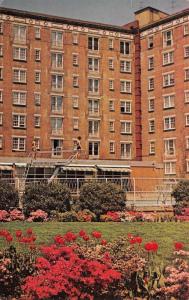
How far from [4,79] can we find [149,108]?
17854mm

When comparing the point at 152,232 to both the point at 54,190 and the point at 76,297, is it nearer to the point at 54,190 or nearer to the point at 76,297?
the point at 54,190

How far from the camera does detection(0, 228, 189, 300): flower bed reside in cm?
700

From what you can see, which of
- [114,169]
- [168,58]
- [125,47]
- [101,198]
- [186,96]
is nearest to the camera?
[101,198]

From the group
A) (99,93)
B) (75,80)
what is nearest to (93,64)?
(75,80)

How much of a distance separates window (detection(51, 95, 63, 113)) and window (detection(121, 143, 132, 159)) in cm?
906

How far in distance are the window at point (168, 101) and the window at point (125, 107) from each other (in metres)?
4.99

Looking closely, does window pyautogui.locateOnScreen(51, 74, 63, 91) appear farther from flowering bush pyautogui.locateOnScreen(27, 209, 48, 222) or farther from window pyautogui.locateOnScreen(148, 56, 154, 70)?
flowering bush pyautogui.locateOnScreen(27, 209, 48, 222)

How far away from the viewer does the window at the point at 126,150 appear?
60250 mm

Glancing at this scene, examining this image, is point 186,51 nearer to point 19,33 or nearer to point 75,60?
point 75,60

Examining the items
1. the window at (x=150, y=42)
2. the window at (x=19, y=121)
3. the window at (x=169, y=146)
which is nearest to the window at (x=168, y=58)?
the window at (x=150, y=42)

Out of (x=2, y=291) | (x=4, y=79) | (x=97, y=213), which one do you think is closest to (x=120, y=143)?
(x=4, y=79)

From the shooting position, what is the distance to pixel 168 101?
58.0 metres

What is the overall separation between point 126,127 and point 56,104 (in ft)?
30.6

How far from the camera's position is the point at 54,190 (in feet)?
88.1
